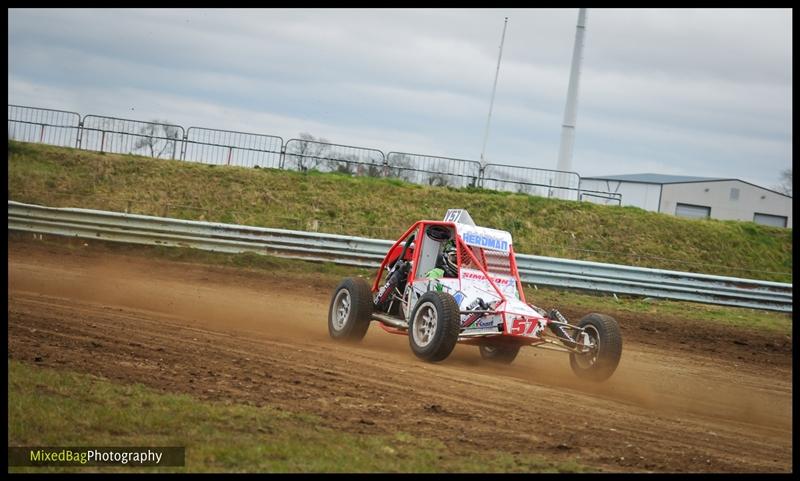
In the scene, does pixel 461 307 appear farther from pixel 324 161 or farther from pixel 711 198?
pixel 711 198

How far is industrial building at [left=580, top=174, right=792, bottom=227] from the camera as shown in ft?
137

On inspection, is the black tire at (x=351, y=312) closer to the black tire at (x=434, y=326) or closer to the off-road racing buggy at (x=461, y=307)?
the off-road racing buggy at (x=461, y=307)

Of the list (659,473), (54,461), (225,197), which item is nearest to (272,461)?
(54,461)

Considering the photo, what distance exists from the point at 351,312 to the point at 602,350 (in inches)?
120

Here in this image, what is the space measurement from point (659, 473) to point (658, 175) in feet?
142

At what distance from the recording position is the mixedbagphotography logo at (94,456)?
5281 millimetres

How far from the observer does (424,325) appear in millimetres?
10344

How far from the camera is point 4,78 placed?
29.0 feet

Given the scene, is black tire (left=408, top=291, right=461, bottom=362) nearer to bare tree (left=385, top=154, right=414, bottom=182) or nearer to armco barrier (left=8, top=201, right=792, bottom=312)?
armco barrier (left=8, top=201, right=792, bottom=312)

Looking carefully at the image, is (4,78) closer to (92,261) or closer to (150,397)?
(150,397)

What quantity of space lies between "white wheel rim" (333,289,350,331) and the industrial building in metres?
31.0

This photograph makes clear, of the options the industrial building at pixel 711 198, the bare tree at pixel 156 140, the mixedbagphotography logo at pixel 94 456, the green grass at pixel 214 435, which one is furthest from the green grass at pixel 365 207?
the mixedbagphotography logo at pixel 94 456

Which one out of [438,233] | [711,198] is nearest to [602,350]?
Answer: [438,233]

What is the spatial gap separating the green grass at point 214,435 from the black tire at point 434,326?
309 centimetres
